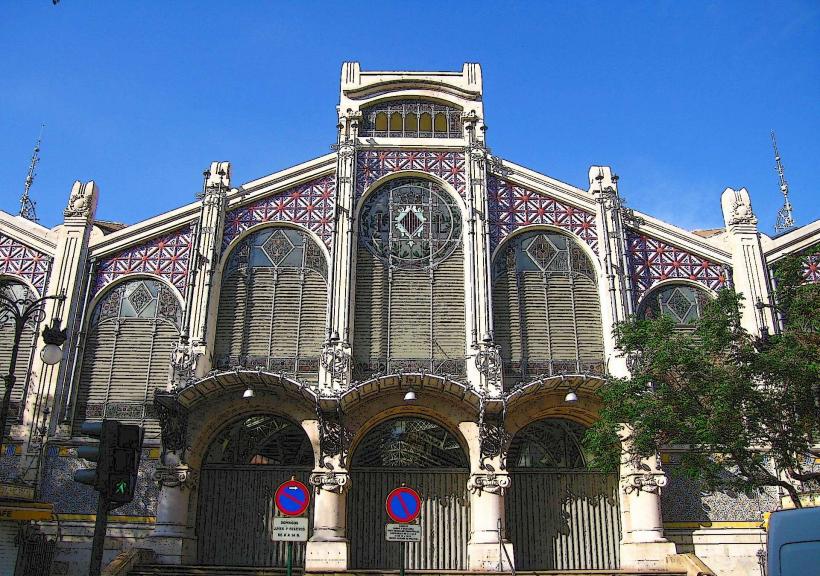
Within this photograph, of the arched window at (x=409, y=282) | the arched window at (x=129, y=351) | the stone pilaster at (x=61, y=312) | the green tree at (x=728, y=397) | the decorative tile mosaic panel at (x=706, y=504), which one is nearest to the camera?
the green tree at (x=728, y=397)

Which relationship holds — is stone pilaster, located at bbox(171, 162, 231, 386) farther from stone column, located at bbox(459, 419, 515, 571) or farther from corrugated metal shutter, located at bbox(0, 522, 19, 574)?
stone column, located at bbox(459, 419, 515, 571)

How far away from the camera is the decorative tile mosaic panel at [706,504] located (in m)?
21.8

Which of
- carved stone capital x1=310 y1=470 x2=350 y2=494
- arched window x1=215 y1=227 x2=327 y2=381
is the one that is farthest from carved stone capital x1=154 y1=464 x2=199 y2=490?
carved stone capital x1=310 y1=470 x2=350 y2=494

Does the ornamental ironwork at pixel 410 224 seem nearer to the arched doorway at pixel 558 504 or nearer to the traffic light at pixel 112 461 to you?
the arched doorway at pixel 558 504

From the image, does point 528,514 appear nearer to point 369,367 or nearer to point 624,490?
point 624,490

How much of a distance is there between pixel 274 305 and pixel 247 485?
5369 millimetres

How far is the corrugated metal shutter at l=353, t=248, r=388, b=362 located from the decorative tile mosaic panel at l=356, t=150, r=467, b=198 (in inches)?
110

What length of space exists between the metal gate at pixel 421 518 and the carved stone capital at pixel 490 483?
3.15 ft

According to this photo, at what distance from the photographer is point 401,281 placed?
24.2m

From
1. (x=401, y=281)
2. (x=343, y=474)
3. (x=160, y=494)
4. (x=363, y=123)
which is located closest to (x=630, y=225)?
(x=401, y=281)

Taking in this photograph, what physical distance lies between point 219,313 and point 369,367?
4.94 m

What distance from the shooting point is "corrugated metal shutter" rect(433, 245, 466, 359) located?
76.4ft

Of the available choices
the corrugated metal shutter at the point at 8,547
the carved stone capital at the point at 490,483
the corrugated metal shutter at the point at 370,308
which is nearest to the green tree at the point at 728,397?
the carved stone capital at the point at 490,483

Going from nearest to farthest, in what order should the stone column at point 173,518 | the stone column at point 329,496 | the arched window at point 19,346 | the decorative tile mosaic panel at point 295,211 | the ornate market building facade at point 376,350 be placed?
the stone column at point 329,496
the stone column at point 173,518
the ornate market building facade at point 376,350
the arched window at point 19,346
the decorative tile mosaic panel at point 295,211
